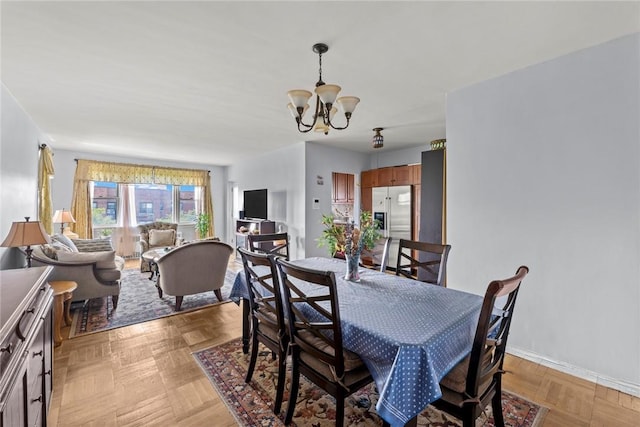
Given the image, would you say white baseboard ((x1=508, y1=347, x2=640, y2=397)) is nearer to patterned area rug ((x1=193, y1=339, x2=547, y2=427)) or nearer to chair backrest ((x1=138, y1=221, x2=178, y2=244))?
patterned area rug ((x1=193, y1=339, x2=547, y2=427))

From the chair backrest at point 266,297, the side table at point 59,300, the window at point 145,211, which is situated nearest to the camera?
the chair backrest at point 266,297

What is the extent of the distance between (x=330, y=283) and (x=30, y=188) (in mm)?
4740

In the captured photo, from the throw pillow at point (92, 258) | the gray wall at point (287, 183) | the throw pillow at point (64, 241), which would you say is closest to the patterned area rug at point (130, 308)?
the throw pillow at point (92, 258)

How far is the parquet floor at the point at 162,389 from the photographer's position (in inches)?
68.3

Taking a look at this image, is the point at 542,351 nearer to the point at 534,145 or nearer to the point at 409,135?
the point at 534,145

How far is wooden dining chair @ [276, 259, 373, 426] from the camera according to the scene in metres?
1.35

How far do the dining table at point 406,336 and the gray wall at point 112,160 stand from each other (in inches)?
265

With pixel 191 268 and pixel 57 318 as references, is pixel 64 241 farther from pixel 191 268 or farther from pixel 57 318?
pixel 191 268

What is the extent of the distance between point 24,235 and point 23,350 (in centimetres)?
197

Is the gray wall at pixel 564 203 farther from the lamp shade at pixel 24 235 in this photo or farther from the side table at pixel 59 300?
the lamp shade at pixel 24 235

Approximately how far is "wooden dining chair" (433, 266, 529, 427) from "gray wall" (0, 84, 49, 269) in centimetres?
398

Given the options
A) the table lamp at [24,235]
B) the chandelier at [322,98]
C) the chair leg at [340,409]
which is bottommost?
the chair leg at [340,409]

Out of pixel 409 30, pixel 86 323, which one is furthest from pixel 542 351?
pixel 86 323

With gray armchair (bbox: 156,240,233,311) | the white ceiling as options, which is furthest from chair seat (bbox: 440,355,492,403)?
gray armchair (bbox: 156,240,233,311)
